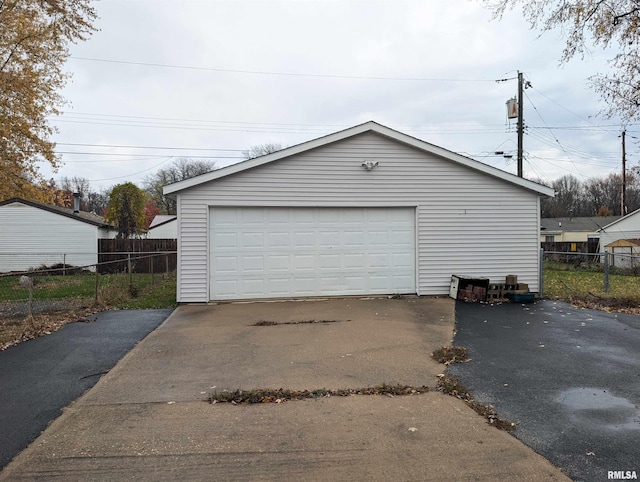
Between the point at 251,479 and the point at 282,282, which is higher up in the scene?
the point at 282,282

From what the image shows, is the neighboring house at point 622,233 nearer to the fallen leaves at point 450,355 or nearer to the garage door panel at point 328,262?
the garage door panel at point 328,262

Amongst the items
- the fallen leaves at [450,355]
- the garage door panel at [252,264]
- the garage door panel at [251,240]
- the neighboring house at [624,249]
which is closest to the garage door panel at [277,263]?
the garage door panel at [252,264]

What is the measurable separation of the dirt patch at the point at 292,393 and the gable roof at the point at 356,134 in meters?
6.73

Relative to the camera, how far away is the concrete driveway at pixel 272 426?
10.1 feet

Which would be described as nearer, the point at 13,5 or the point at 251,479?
the point at 251,479

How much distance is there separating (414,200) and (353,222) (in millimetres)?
1721

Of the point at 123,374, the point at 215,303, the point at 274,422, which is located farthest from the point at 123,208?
the point at 274,422

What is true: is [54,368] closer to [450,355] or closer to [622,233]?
[450,355]

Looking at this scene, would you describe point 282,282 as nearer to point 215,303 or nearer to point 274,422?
point 215,303

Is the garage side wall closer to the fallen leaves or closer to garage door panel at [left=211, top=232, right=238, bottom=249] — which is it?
garage door panel at [left=211, top=232, right=238, bottom=249]

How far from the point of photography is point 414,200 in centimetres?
1132

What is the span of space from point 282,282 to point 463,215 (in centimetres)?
509

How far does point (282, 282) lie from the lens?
10812mm

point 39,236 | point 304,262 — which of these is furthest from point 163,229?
point 304,262
